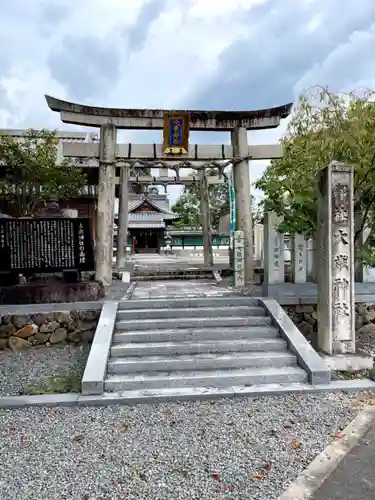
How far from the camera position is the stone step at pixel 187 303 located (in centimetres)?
694

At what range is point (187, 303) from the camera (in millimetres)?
7020

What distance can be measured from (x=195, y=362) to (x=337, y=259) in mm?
2742

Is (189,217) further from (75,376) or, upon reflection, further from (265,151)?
(75,376)

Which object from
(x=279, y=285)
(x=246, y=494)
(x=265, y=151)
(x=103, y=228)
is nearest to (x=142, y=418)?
(x=246, y=494)

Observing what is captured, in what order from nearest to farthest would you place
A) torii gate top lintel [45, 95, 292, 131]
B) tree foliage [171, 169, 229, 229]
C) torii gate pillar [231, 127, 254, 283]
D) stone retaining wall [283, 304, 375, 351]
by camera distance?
stone retaining wall [283, 304, 375, 351], torii gate top lintel [45, 95, 292, 131], torii gate pillar [231, 127, 254, 283], tree foliage [171, 169, 229, 229]

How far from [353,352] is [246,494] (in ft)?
12.7

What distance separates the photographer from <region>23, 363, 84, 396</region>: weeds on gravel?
5047 millimetres

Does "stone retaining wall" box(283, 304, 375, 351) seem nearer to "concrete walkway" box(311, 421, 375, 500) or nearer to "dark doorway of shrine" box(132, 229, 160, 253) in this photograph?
"concrete walkway" box(311, 421, 375, 500)

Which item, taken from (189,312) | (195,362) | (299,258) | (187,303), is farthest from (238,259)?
(195,362)

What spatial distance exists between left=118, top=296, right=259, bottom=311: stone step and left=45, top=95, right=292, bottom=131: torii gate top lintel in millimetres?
4475

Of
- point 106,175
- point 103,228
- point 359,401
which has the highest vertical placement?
point 106,175

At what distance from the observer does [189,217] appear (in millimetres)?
42625

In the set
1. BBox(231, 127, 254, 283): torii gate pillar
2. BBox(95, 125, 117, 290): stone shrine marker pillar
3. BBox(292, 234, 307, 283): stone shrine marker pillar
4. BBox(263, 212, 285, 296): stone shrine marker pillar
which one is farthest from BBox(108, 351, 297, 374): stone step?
BBox(231, 127, 254, 283): torii gate pillar

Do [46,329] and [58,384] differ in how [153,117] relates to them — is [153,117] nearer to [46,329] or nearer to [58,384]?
[46,329]
